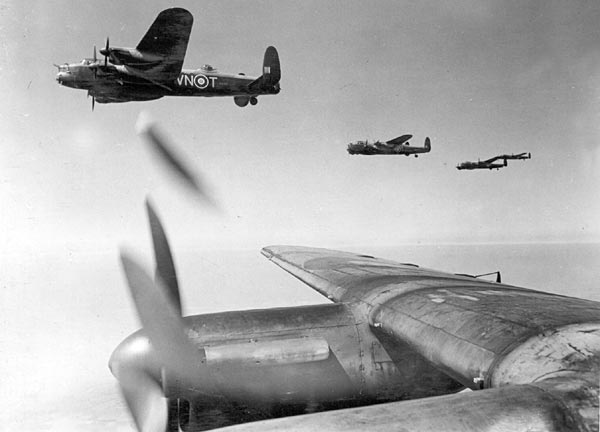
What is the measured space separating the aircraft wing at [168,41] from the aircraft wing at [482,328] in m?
11.3

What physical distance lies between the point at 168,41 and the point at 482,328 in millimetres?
14608

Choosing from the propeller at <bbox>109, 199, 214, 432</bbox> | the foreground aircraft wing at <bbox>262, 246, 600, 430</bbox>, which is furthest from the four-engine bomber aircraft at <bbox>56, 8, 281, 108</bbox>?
the foreground aircraft wing at <bbox>262, 246, 600, 430</bbox>

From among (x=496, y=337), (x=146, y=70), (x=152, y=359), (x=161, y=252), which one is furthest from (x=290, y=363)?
(x=146, y=70)

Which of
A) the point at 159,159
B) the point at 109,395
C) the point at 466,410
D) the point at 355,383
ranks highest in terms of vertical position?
the point at 159,159

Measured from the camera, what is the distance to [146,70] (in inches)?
620

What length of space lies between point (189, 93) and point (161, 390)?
16310 mm

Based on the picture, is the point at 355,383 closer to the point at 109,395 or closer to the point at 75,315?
the point at 109,395

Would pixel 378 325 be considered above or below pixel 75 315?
above

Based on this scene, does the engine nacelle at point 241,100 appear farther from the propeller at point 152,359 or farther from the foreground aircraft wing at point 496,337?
the propeller at point 152,359

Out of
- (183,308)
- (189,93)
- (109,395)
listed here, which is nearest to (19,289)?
(109,395)

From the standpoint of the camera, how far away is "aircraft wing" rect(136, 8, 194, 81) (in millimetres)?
13234

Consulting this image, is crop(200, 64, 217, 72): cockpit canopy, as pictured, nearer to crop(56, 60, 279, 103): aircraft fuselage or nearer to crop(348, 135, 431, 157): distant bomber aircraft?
crop(56, 60, 279, 103): aircraft fuselage

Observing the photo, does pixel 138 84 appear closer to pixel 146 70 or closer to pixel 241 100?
pixel 146 70

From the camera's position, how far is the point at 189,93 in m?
18.8
